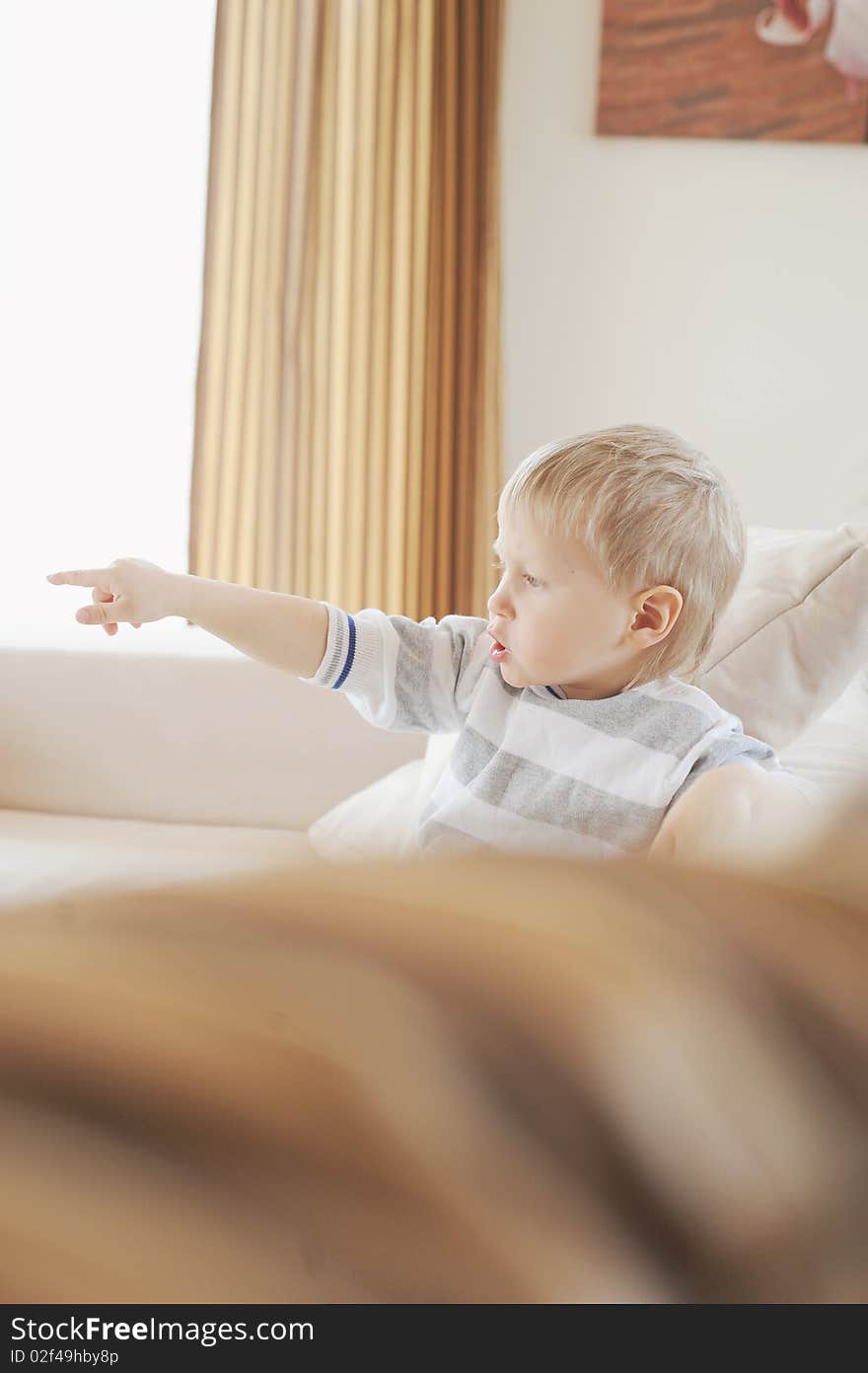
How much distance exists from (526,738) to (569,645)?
0.10 m

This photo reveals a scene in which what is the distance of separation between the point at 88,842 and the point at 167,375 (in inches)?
71.6

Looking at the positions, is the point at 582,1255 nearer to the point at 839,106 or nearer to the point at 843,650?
the point at 843,650

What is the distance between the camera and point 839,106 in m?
3.11

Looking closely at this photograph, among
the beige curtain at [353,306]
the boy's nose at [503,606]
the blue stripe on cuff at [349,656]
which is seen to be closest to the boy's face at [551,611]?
the boy's nose at [503,606]

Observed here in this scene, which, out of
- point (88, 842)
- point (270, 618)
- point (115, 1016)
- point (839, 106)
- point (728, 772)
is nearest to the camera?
point (115, 1016)

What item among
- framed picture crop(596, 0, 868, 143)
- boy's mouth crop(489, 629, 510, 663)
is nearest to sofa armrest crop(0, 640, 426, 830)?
boy's mouth crop(489, 629, 510, 663)

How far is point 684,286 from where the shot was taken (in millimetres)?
3252

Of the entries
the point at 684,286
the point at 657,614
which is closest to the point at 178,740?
the point at 657,614

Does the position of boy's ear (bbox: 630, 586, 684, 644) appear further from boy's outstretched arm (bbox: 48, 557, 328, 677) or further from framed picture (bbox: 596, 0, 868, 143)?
framed picture (bbox: 596, 0, 868, 143)

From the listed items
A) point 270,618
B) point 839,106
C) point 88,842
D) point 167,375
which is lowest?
point 88,842

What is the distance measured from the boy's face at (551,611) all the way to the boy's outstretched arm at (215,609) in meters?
0.19

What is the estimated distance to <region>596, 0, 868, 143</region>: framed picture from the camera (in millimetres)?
3080

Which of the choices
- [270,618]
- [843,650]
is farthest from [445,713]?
[843,650]

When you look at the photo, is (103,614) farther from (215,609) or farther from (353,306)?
(353,306)
